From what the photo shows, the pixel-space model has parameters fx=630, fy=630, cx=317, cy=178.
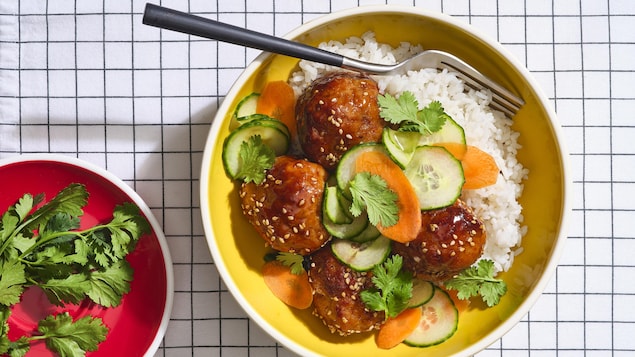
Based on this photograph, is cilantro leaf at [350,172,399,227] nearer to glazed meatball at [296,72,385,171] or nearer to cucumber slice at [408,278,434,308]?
glazed meatball at [296,72,385,171]

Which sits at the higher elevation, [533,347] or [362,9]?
[362,9]

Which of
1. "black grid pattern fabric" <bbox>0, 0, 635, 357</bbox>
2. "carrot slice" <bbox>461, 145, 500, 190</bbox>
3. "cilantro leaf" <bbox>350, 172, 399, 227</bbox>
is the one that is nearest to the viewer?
"cilantro leaf" <bbox>350, 172, 399, 227</bbox>

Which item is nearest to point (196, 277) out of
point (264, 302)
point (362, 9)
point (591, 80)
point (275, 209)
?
point (264, 302)

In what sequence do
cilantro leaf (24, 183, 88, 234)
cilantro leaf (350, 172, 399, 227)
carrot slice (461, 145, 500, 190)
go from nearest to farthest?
1. cilantro leaf (350, 172, 399, 227)
2. carrot slice (461, 145, 500, 190)
3. cilantro leaf (24, 183, 88, 234)

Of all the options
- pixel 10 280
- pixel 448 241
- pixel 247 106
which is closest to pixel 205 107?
pixel 247 106

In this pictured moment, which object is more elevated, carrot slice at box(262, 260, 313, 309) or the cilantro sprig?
the cilantro sprig

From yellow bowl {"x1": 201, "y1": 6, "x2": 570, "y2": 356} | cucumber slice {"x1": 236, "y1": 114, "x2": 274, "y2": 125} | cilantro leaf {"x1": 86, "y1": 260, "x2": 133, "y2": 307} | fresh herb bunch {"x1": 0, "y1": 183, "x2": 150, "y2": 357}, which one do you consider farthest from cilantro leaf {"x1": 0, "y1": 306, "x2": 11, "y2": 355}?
cucumber slice {"x1": 236, "y1": 114, "x2": 274, "y2": 125}

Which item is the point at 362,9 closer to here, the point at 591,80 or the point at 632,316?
the point at 591,80

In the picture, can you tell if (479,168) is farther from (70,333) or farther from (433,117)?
(70,333)
